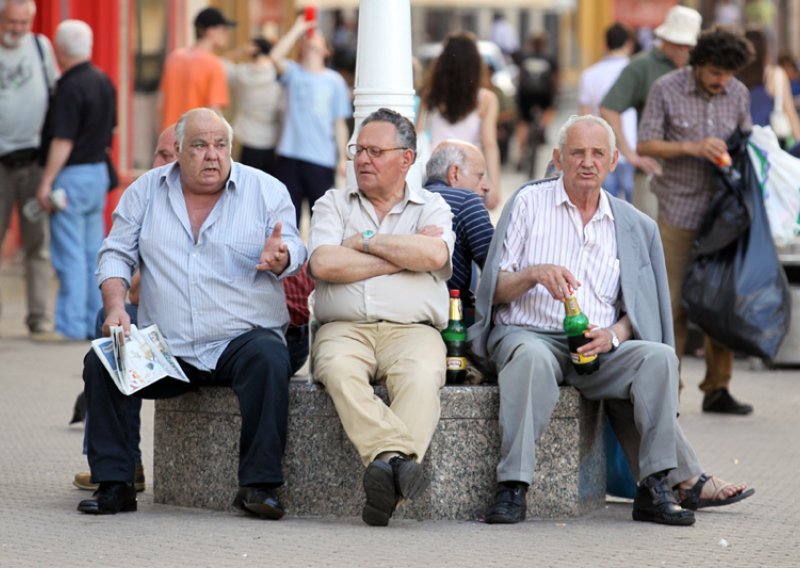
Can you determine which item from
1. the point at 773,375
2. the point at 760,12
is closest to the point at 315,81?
the point at 773,375

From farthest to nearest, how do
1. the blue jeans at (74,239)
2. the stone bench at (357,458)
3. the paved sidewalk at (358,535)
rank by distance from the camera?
the blue jeans at (74,239) < the stone bench at (357,458) < the paved sidewalk at (358,535)

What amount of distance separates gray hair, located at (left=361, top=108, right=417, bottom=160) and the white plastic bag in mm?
2897

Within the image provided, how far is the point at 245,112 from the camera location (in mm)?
13477

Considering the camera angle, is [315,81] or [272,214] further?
[315,81]

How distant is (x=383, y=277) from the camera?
6332 mm

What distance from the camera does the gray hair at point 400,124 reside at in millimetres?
6371

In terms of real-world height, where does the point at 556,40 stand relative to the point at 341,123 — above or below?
above

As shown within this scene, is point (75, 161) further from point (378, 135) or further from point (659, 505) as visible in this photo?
point (659, 505)

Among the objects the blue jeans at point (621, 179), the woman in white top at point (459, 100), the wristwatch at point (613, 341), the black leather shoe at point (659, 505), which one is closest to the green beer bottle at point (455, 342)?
the wristwatch at point (613, 341)

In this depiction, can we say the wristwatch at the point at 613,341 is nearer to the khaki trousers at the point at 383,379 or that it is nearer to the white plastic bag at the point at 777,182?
the khaki trousers at the point at 383,379

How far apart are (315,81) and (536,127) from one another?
1218 centimetres

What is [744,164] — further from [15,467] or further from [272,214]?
[15,467]

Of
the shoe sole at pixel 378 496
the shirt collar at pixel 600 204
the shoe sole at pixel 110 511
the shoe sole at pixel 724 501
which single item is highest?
the shirt collar at pixel 600 204

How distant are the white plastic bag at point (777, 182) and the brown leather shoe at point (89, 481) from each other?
3.53 m
